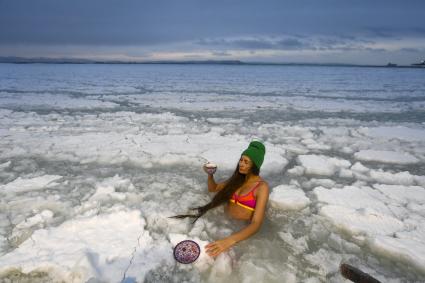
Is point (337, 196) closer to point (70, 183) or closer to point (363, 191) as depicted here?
point (363, 191)

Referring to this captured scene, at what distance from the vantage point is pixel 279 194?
3.25 m

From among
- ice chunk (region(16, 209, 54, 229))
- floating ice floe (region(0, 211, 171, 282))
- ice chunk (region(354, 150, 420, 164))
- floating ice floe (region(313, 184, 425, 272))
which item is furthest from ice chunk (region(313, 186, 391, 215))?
ice chunk (region(16, 209, 54, 229))

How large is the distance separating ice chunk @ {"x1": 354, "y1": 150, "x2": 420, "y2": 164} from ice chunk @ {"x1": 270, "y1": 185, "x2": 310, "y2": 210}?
1.78 m

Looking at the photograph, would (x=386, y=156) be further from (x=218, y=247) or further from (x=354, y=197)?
(x=218, y=247)

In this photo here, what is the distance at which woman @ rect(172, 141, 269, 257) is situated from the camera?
2.46 m

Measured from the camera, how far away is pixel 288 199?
124 inches

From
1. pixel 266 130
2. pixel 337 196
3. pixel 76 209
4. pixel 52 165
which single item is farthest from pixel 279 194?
pixel 266 130

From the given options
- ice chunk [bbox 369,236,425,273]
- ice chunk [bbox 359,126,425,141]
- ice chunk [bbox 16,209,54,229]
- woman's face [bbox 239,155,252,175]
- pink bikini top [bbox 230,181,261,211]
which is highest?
woman's face [bbox 239,155,252,175]

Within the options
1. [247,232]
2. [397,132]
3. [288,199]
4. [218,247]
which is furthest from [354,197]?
[397,132]

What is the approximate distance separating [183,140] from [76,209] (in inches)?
101

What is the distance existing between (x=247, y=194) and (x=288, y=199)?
68 cm

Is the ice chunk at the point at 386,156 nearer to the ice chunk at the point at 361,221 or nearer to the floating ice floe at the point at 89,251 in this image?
the ice chunk at the point at 361,221

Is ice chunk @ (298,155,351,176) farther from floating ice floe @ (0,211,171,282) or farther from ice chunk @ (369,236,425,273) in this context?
floating ice floe @ (0,211,171,282)

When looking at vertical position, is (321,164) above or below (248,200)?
below
